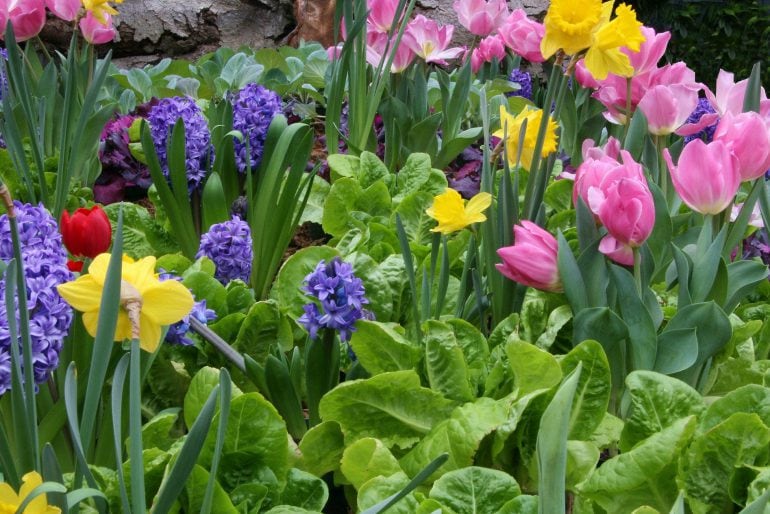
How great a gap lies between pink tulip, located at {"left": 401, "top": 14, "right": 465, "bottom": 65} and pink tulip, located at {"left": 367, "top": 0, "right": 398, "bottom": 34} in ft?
0.19

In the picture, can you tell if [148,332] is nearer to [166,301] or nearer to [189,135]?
[166,301]

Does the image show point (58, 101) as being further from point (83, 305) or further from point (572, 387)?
point (572, 387)

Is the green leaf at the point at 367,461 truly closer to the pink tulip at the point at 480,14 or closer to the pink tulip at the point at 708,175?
the pink tulip at the point at 708,175

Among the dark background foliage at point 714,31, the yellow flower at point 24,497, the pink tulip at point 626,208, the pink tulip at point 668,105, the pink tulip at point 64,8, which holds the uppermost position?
the pink tulip at point 668,105

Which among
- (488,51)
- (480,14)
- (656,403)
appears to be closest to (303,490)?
(656,403)

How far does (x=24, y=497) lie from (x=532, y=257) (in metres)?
0.66

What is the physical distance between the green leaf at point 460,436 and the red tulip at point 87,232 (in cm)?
42

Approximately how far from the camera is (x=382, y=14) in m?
2.19

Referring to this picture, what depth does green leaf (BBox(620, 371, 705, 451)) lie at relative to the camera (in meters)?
0.95

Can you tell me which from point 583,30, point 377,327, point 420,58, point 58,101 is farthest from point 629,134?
point 58,101

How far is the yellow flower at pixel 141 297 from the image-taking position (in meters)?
0.67

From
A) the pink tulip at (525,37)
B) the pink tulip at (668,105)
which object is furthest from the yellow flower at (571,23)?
the pink tulip at (525,37)

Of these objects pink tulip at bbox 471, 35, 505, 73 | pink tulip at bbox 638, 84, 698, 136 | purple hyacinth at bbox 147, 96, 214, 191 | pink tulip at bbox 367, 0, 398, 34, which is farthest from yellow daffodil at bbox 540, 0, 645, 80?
pink tulip at bbox 471, 35, 505, 73

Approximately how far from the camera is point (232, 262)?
4.47ft
